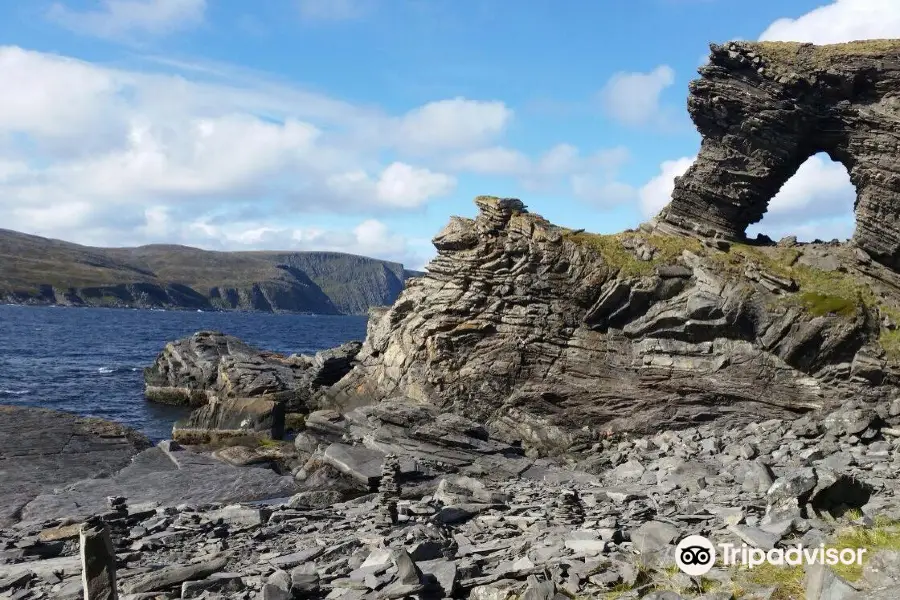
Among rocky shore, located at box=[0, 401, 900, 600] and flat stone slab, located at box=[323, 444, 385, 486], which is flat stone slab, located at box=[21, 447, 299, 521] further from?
flat stone slab, located at box=[323, 444, 385, 486]

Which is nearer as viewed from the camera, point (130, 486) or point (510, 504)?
point (510, 504)

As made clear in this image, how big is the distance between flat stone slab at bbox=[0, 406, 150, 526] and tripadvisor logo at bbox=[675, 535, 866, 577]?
82.1 ft

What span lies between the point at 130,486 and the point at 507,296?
22036 mm

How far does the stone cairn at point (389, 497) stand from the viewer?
2230 centimetres

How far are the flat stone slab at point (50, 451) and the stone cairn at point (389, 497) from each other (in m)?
14.4

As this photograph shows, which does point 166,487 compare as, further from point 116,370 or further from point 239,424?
point 116,370

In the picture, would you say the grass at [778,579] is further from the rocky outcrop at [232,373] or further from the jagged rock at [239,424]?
the rocky outcrop at [232,373]

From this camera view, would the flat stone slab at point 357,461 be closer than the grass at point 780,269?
Yes

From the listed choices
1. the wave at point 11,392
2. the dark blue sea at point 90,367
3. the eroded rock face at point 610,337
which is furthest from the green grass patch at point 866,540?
the wave at point 11,392

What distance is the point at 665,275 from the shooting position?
37.3m

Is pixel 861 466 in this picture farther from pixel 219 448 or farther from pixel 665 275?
pixel 219 448

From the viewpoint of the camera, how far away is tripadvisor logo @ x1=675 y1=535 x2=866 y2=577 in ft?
38.1

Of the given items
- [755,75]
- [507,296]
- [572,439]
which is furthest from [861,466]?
[755,75]

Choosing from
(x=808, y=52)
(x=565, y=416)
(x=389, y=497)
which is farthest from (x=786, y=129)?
(x=389, y=497)
